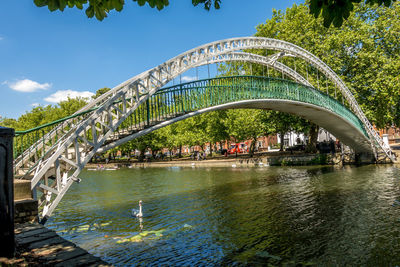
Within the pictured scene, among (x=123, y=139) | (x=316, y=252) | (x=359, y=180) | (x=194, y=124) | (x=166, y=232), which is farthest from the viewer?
(x=194, y=124)

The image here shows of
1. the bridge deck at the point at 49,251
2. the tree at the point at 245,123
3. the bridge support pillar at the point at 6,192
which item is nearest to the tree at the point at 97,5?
the bridge support pillar at the point at 6,192

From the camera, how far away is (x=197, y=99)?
16.4 m

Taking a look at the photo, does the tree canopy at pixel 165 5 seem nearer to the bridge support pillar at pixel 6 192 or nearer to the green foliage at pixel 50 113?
the bridge support pillar at pixel 6 192

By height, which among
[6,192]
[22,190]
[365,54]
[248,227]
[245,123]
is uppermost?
[365,54]

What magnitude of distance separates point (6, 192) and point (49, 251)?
148cm

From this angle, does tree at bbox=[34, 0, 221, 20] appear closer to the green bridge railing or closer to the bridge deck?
the bridge deck

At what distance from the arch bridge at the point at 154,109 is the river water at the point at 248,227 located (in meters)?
2.78

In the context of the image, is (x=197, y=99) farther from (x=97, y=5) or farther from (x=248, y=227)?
(x=97, y=5)

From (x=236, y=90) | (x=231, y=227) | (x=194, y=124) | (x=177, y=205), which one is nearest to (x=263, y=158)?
(x=194, y=124)

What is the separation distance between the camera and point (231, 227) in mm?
11516

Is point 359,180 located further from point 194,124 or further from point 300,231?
point 194,124

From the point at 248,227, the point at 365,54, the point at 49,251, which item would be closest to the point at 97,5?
the point at 49,251

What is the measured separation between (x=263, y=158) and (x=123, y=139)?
31516mm

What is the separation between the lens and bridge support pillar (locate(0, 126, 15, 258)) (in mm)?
4297
